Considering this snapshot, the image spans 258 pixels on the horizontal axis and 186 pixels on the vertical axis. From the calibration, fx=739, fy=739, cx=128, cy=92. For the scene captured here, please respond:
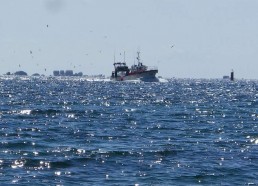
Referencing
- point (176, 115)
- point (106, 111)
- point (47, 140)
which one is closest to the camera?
point (47, 140)

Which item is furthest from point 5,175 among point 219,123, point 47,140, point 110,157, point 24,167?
point 219,123

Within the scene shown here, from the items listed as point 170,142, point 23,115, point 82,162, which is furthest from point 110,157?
point 23,115

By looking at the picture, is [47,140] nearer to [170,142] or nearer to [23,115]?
[170,142]

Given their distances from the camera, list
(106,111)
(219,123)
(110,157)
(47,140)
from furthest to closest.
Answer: (106,111), (219,123), (47,140), (110,157)

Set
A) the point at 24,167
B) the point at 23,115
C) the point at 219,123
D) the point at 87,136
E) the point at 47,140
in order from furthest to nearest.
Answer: the point at 23,115
the point at 219,123
the point at 87,136
the point at 47,140
the point at 24,167

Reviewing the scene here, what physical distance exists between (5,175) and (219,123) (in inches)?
1125

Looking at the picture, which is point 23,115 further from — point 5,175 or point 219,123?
point 5,175

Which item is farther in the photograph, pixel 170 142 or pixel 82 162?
pixel 170 142

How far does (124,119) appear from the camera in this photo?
56.7 m

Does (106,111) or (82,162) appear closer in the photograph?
(82,162)

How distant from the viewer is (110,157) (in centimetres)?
3278

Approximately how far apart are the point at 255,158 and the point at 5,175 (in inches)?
456

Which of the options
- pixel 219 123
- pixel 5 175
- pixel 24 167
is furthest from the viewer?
pixel 219 123

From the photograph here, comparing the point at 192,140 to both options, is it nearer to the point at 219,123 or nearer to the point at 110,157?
the point at 110,157
